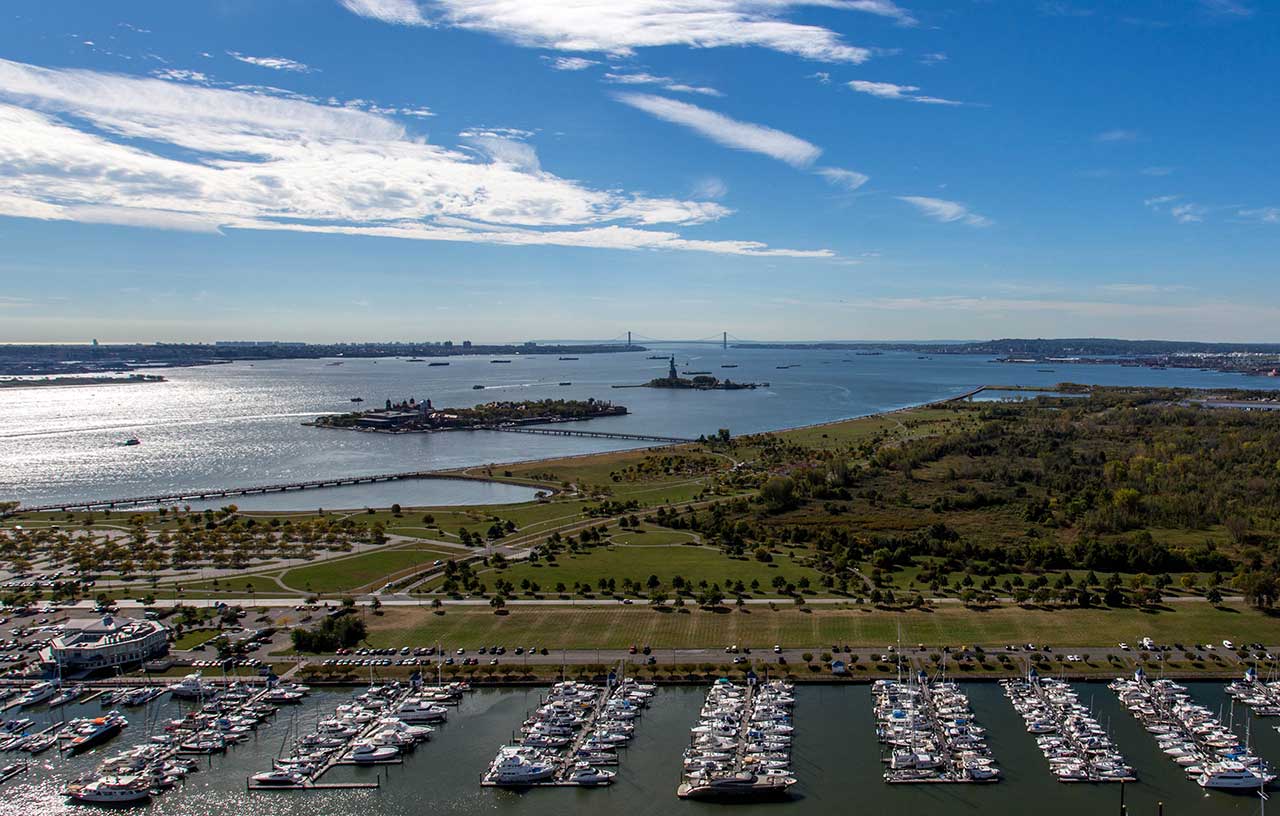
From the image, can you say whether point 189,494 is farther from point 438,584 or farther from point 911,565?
point 911,565

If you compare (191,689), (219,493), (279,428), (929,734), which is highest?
(279,428)

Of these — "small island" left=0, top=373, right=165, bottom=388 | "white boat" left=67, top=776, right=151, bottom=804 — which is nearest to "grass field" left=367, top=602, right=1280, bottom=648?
"white boat" left=67, top=776, right=151, bottom=804

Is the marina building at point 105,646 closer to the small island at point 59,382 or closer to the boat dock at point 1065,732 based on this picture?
the boat dock at point 1065,732

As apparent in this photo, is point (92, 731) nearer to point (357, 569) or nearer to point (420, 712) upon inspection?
point (420, 712)

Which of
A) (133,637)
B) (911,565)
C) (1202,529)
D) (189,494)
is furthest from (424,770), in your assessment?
(189,494)

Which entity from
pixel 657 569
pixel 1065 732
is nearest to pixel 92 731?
pixel 657 569

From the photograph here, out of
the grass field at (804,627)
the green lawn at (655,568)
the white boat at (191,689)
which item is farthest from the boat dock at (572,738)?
the white boat at (191,689)
